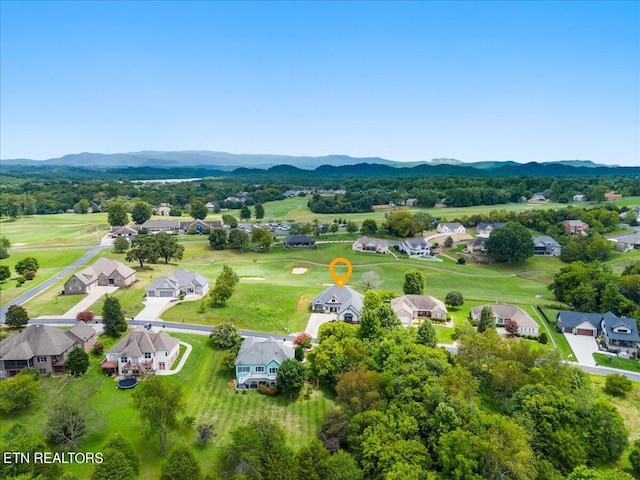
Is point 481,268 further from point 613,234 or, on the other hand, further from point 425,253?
point 613,234

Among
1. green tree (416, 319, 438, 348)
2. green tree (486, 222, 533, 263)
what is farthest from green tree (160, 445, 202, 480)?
green tree (486, 222, 533, 263)

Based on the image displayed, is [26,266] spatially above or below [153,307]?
above

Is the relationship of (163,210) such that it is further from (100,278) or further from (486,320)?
(486,320)

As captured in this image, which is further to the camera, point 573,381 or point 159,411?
point 573,381

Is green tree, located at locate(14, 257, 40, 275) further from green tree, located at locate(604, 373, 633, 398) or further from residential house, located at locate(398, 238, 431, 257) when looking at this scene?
green tree, located at locate(604, 373, 633, 398)

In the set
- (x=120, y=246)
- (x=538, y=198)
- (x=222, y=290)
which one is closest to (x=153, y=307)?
(x=222, y=290)

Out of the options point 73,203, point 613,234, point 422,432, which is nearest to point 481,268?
point 613,234
